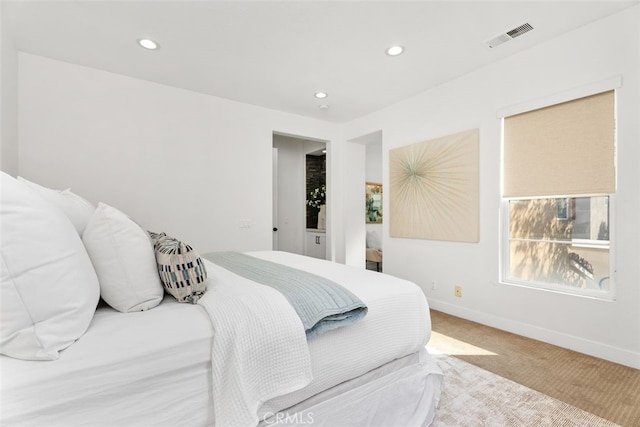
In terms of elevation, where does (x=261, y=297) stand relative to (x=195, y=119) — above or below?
below

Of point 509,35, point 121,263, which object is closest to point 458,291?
point 509,35

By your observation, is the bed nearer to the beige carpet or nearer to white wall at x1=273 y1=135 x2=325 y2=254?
the beige carpet

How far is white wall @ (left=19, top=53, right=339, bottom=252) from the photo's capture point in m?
2.91

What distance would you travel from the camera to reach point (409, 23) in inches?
93.0

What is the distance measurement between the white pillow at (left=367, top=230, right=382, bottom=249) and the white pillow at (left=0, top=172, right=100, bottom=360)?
16.7 ft

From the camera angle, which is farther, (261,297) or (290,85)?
(290,85)

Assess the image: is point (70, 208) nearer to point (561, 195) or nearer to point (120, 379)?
point (120, 379)

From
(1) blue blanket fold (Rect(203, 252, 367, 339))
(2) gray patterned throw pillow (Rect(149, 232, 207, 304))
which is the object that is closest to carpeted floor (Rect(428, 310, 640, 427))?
(1) blue blanket fold (Rect(203, 252, 367, 339))

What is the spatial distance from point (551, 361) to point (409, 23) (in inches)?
109

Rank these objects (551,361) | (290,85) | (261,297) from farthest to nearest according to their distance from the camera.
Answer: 1. (290,85)
2. (551,361)
3. (261,297)

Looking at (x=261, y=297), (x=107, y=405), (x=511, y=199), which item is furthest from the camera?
(x=511, y=199)

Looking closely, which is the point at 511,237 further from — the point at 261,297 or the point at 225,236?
the point at 225,236

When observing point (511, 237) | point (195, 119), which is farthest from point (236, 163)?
point (511, 237)

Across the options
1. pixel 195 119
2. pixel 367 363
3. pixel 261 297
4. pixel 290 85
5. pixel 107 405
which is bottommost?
pixel 367 363
